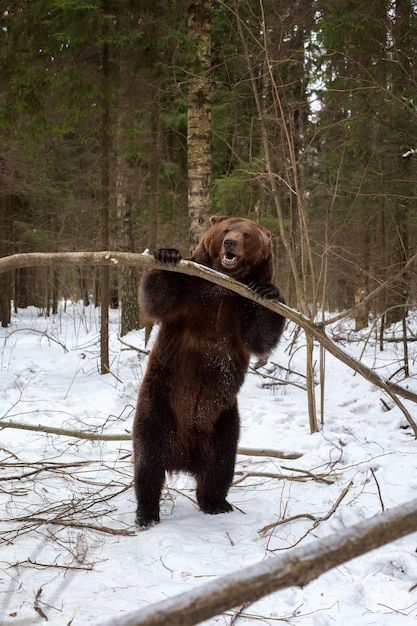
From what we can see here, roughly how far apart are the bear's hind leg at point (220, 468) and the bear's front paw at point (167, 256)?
1403 millimetres

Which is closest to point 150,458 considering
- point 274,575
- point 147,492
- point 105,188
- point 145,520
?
point 147,492

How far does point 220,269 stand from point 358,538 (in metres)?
3.33

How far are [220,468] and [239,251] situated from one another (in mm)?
1617

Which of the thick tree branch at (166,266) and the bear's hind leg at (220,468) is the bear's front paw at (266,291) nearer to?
the thick tree branch at (166,266)

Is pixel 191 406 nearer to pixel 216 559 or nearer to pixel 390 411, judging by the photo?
pixel 216 559

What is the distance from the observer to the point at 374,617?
272 cm

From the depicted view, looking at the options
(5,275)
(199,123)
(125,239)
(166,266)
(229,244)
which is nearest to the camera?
(166,266)

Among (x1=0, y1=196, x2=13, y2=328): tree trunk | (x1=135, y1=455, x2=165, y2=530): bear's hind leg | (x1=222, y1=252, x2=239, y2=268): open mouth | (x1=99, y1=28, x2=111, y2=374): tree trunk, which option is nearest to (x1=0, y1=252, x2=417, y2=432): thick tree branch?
(x1=222, y1=252, x2=239, y2=268): open mouth

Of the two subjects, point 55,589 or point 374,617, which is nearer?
point 374,617

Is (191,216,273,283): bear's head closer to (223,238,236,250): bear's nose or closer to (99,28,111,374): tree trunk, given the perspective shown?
(223,238,236,250): bear's nose

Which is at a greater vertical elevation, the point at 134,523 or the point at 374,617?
the point at 374,617

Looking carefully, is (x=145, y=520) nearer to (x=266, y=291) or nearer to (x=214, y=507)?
(x=214, y=507)

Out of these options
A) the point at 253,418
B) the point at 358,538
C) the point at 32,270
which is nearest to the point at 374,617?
the point at 358,538

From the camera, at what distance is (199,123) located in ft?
27.7
